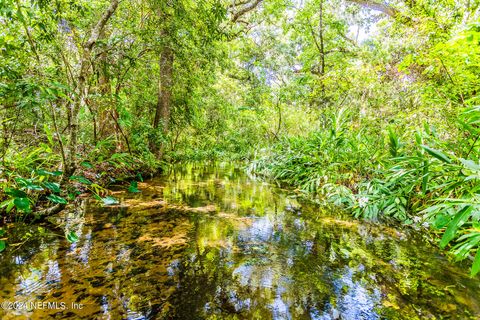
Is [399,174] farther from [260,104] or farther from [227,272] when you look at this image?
[260,104]

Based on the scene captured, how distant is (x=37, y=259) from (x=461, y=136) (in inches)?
200

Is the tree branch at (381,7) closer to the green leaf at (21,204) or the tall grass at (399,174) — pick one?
the tall grass at (399,174)

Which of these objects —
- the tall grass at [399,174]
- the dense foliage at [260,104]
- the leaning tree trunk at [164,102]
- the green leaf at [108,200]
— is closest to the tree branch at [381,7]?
the dense foliage at [260,104]

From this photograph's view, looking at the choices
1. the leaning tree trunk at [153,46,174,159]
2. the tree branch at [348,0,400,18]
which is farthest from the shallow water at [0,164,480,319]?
the tree branch at [348,0,400,18]

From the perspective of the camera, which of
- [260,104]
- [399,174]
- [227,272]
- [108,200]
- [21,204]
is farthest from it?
[260,104]

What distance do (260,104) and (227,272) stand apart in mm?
9505

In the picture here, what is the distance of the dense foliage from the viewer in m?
2.65

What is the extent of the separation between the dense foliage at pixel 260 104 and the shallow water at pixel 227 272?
16.4 inches

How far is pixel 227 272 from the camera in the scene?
2209mm

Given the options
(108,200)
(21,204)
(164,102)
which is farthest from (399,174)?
(164,102)

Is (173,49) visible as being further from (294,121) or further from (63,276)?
(294,121)

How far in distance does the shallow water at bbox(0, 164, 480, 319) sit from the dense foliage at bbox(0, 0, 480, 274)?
1.37 feet

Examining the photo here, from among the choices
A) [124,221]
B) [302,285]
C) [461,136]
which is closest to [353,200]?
[461,136]

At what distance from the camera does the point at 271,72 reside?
13539mm
